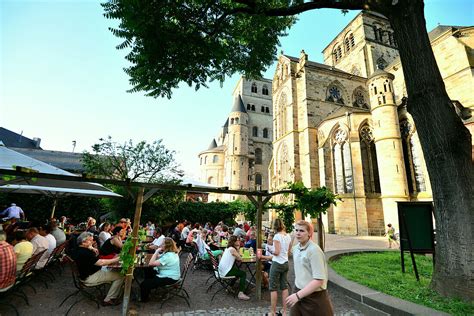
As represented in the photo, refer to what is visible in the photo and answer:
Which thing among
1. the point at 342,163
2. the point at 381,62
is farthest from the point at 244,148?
the point at 381,62

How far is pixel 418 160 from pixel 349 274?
1533 centimetres

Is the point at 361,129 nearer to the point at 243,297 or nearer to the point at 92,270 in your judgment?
the point at 243,297

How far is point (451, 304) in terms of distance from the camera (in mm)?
3768

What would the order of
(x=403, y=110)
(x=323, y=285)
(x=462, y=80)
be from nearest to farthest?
(x=323, y=285)
(x=462, y=80)
(x=403, y=110)

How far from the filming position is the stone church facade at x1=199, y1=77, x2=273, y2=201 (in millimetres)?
42497

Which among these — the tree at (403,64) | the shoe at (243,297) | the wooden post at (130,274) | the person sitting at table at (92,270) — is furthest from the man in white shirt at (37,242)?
the shoe at (243,297)

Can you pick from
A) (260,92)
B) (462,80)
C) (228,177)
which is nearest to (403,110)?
(462,80)

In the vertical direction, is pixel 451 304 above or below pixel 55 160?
below

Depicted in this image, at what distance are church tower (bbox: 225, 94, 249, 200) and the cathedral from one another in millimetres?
12160

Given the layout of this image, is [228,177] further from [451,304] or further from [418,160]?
[451,304]

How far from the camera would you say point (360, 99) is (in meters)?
27.5

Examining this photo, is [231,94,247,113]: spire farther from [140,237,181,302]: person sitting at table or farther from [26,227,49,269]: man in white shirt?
[140,237,181,302]: person sitting at table

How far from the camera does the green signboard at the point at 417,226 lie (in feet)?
18.7

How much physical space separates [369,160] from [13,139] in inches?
1905
